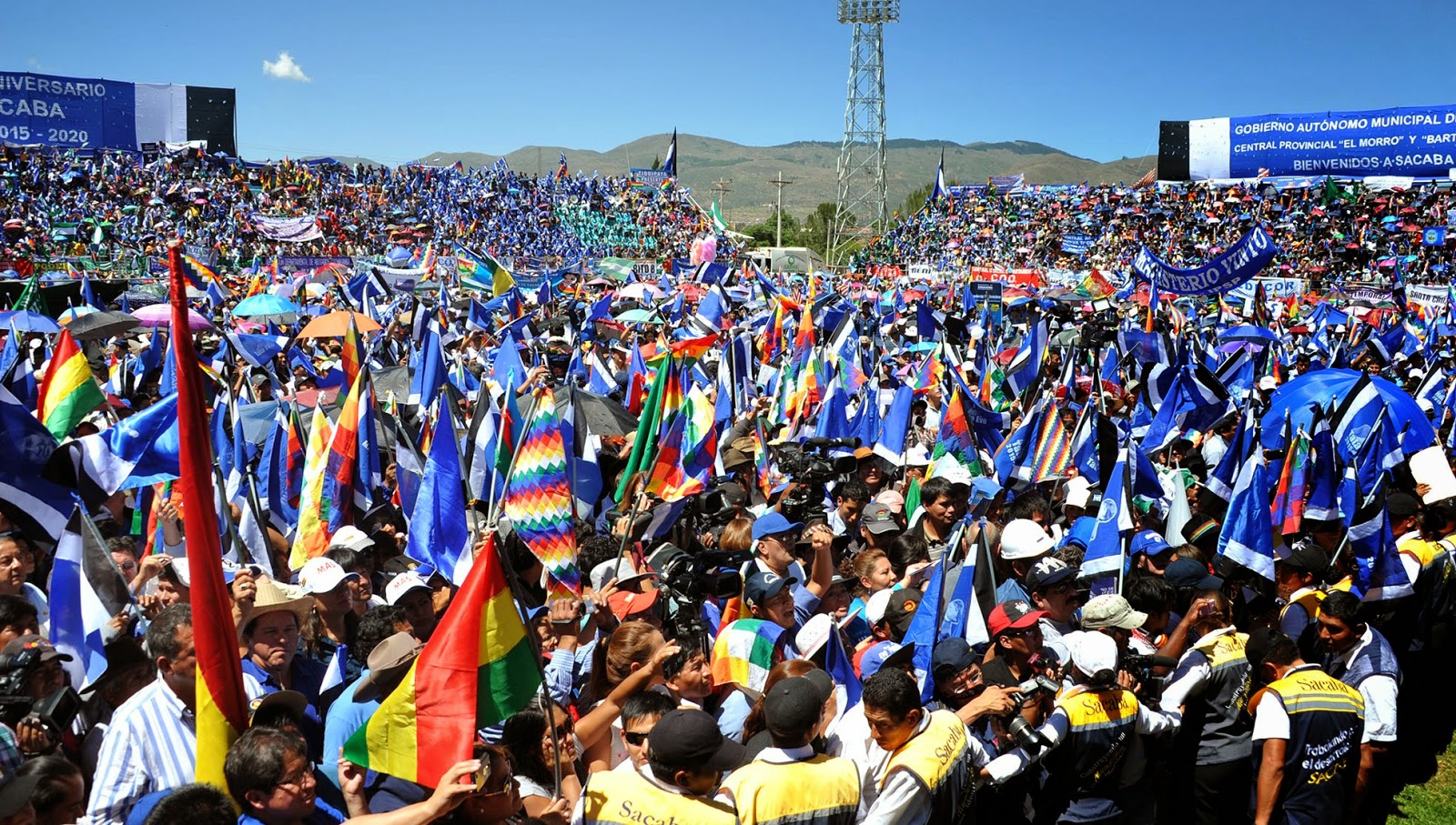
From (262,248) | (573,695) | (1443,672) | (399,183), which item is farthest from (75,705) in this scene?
(399,183)

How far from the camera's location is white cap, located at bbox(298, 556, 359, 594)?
15.9ft

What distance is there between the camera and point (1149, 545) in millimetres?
6516

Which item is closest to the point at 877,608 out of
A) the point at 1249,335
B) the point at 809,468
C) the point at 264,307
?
the point at 809,468

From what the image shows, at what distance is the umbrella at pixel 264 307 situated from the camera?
14305mm

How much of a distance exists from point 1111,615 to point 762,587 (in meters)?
1.44

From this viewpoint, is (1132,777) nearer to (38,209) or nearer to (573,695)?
(573,695)

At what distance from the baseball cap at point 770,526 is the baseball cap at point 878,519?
0.72 metres

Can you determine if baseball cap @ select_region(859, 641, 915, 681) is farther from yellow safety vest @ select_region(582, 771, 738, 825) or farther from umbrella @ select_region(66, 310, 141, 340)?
umbrella @ select_region(66, 310, 141, 340)

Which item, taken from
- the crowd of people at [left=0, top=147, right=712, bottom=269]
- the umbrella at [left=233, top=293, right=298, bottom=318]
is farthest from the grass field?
the crowd of people at [left=0, top=147, right=712, bottom=269]

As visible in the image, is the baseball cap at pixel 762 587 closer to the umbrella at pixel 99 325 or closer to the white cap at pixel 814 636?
the white cap at pixel 814 636

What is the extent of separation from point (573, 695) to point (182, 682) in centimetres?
144

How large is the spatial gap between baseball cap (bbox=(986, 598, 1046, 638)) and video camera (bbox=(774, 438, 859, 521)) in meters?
2.19

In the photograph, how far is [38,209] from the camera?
37688 millimetres

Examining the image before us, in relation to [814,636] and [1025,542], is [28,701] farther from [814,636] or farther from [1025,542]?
[1025,542]
